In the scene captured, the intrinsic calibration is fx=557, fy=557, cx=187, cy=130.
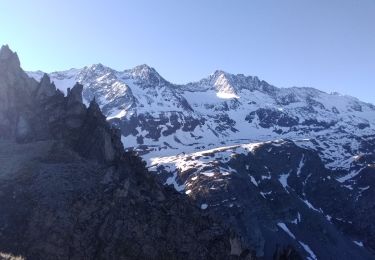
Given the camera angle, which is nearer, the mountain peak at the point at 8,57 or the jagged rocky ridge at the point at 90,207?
the jagged rocky ridge at the point at 90,207

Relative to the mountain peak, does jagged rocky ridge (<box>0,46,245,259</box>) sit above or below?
below

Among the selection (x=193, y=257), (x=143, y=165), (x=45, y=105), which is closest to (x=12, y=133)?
(x=45, y=105)

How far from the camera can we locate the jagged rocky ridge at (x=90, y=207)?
84.6m

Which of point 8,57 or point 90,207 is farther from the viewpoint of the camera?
point 8,57

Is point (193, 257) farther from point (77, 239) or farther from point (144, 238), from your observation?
point (77, 239)

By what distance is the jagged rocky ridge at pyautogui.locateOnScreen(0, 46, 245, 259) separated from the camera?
277 ft

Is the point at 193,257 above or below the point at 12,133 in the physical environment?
below

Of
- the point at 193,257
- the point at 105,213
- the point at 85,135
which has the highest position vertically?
the point at 85,135

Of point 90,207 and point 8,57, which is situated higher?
point 8,57

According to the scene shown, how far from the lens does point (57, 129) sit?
125m

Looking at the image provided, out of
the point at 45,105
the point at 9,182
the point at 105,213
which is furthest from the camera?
the point at 45,105

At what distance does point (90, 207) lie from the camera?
3565 inches

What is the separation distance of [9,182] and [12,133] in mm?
32764

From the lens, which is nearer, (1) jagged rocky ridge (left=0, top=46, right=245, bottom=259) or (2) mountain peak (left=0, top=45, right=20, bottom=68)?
(1) jagged rocky ridge (left=0, top=46, right=245, bottom=259)
